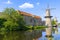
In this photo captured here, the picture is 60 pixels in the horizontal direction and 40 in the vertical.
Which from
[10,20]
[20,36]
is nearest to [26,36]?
[20,36]

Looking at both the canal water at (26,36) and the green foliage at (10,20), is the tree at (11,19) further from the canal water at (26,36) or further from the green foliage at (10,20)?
the canal water at (26,36)

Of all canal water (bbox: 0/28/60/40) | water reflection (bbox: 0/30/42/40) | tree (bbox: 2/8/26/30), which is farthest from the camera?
tree (bbox: 2/8/26/30)

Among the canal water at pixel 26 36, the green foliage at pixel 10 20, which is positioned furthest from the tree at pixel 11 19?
the canal water at pixel 26 36

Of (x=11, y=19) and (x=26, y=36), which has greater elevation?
(x=11, y=19)

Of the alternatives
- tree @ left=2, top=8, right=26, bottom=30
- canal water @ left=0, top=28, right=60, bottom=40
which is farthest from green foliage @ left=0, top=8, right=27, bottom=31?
canal water @ left=0, top=28, right=60, bottom=40

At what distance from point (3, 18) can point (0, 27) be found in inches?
142

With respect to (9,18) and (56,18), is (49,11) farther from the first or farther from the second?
(56,18)

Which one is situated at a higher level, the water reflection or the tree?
the tree

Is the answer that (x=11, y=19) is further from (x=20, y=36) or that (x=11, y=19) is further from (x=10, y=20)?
(x=20, y=36)

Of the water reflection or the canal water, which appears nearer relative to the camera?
the canal water

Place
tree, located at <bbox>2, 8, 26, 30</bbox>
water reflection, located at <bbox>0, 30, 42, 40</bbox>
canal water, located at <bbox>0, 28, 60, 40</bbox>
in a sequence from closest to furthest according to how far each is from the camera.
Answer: canal water, located at <bbox>0, 28, 60, 40</bbox> → water reflection, located at <bbox>0, 30, 42, 40</bbox> → tree, located at <bbox>2, 8, 26, 30</bbox>

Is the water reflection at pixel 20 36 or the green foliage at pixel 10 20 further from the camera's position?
the green foliage at pixel 10 20

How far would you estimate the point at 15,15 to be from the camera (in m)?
53.5

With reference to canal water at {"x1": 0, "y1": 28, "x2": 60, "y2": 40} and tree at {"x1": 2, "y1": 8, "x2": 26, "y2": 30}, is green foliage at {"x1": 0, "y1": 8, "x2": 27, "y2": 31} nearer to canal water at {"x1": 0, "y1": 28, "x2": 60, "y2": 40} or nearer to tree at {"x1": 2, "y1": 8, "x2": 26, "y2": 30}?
tree at {"x1": 2, "y1": 8, "x2": 26, "y2": 30}
